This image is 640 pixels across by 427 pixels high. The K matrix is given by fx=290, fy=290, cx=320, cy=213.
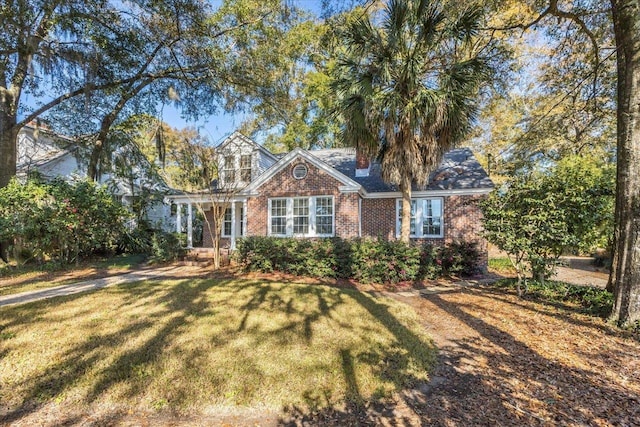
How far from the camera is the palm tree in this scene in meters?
8.23

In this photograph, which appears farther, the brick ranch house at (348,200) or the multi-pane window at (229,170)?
the multi-pane window at (229,170)

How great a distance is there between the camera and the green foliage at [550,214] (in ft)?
20.0

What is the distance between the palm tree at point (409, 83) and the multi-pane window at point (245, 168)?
6936 mm

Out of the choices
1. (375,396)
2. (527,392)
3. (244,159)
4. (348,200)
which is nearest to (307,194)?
(348,200)

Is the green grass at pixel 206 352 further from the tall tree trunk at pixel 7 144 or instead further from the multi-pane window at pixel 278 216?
the tall tree trunk at pixel 7 144

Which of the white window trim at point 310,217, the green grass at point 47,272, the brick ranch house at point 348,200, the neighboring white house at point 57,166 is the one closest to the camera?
the green grass at point 47,272

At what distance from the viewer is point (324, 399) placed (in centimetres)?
310

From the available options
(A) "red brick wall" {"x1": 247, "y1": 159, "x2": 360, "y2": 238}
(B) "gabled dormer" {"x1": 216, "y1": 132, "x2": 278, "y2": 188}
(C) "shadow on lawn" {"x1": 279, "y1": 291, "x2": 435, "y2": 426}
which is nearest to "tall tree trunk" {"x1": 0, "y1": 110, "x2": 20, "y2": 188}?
(B) "gabled dormer" {"x1": 216, "y1": 132, "x2": 278, "y2": 188}

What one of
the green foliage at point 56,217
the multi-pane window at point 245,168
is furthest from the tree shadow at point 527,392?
the multi-pane window at point 245,168

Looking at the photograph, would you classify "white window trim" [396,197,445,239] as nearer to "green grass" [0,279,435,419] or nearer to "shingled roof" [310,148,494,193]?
"shingled roof" [310,148,494,193]

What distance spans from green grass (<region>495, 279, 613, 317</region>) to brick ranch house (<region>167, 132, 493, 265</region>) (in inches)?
180

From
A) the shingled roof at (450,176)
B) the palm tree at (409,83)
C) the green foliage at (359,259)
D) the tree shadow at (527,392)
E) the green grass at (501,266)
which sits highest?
the palm tree at (409,83)

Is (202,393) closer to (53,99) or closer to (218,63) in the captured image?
(218,63)

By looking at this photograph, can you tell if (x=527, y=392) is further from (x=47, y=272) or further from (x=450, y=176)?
(x=47, y=272)
